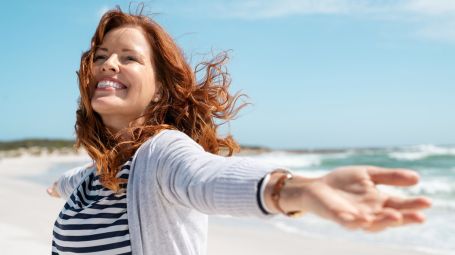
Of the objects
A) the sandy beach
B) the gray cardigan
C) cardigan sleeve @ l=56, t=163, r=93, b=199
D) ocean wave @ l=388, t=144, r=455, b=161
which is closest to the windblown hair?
the gray cardigan

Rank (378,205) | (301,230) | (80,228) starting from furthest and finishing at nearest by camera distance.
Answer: (301,230)
(80,228)
(378,205)

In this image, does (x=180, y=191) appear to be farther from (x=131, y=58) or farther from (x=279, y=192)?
(x=131, y=58)

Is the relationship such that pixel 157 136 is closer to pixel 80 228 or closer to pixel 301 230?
pixel 80 228

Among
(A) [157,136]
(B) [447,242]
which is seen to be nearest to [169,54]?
(A) [157,136]

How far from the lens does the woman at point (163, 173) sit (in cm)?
126

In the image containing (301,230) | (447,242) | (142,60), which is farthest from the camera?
(301,230)

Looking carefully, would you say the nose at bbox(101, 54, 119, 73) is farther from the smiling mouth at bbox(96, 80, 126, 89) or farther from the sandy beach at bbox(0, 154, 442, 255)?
the sandy beach at bbox(0, 154, 442, 255)

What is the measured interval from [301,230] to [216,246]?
192 centimetres

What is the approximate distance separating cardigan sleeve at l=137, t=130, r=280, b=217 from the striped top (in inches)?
10.3

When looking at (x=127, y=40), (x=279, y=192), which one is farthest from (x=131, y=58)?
(x=279, y=192)

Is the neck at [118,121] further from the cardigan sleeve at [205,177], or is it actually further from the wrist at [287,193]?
the wrist at [287,193]

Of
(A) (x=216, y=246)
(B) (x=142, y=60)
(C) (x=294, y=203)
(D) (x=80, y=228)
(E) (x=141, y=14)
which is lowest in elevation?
(A) (x=216, y=246)

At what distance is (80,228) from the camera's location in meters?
2.20

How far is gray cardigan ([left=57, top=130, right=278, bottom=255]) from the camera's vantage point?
1448 mm
